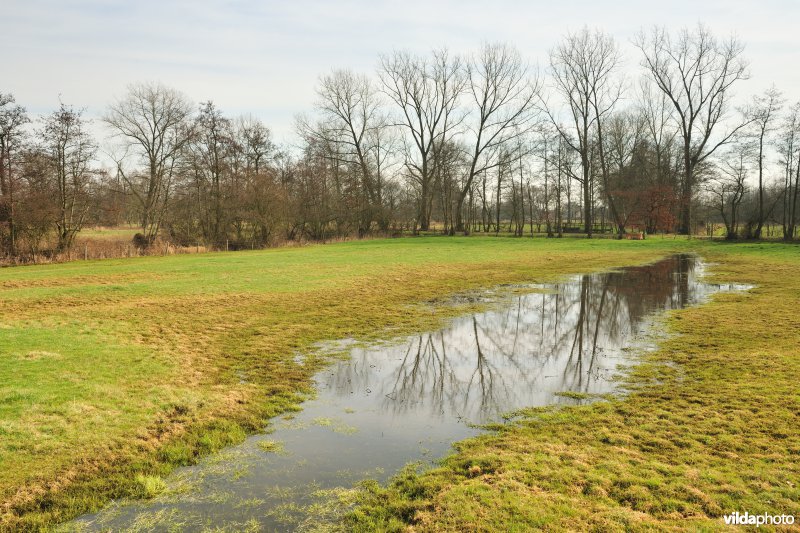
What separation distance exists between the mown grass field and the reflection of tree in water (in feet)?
2.96

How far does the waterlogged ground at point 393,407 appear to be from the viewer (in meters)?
4.62

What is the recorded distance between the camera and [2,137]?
31.0m

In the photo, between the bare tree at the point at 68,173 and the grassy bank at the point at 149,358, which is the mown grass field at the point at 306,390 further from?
the bare tree at the point at 68,173

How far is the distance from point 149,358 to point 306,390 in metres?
3.56

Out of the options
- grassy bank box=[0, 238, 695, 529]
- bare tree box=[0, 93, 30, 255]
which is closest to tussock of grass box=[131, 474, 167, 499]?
grassy bank box=[0, 238, 695, 529]

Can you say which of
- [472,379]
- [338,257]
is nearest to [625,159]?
[338,257]

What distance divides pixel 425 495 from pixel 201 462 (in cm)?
273

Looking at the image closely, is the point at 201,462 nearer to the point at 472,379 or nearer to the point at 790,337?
the point at 472,379

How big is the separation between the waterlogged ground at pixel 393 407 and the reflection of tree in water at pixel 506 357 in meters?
0.03

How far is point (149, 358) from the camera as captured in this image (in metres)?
9.25

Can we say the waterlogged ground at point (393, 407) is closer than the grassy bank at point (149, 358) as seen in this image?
Yes

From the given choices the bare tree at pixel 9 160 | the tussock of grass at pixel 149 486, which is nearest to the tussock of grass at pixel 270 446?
the tussock of grass at pixel 149 486

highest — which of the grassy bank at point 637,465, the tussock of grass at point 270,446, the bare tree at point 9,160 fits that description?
the bare tree at point 9,160

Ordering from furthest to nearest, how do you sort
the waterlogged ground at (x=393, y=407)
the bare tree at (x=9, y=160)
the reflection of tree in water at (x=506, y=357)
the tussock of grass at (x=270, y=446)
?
the bare tree at (x=9, y=160) < the reflection of tree in water at (x=506, y=357) < the tussock of grass at (x=270, y=446) < the waterlogged ground at (x=393, y=407)
